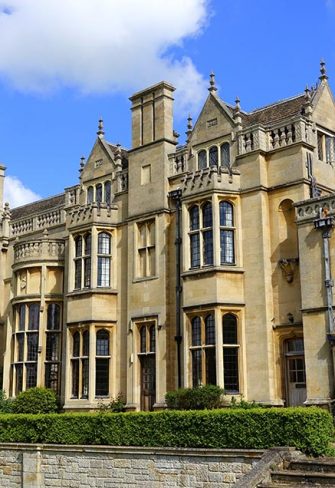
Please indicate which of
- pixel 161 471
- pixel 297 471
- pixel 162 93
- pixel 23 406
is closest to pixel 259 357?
pixel 161 471

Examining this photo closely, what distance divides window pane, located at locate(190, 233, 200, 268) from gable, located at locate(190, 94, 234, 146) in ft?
13.7

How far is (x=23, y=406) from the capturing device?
28609mm

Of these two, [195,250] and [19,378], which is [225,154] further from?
[19,378]

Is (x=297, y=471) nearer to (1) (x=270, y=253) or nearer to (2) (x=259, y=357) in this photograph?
(2) (x=259, y=357)

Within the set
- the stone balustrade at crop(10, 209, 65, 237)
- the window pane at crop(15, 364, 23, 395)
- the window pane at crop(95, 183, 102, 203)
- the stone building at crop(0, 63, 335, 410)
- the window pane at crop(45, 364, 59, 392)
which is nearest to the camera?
the stone building at crop(0, 63, 335, 410)

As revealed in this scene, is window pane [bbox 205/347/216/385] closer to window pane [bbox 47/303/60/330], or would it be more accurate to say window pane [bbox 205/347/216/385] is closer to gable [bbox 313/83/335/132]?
window pane [bbox 47/303/60/330]

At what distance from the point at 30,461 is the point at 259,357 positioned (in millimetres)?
8425

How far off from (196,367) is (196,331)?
130 centimetres

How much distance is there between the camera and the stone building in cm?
2495

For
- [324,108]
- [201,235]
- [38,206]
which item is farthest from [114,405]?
[38,206]

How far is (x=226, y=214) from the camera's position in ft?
87.5

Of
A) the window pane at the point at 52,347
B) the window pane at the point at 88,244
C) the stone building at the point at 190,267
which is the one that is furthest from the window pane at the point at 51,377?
the window pane at the point at 88,244

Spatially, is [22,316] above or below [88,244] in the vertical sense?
below

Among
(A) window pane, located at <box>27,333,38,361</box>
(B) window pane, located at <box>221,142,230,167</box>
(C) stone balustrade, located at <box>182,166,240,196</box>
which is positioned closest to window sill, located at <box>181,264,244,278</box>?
(C) stone balustrade, located at <box>182,166,240,196</box>
